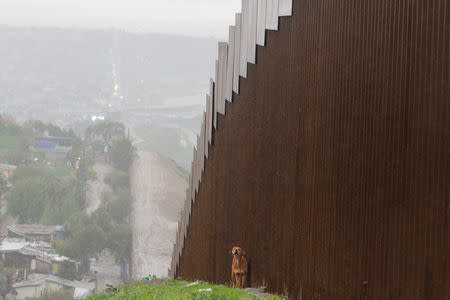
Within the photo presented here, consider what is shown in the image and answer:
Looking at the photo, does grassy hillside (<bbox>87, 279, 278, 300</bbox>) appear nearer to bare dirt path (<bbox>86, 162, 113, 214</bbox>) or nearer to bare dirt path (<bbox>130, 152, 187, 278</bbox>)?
bare dirt path (<bbox>130, 152, 187, 278</bbox>)

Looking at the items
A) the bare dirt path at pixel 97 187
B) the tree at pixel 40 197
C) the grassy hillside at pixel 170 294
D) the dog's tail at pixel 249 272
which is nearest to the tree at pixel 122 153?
the bare dirt path at pixel 97 187

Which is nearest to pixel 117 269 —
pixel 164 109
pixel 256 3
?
pixel 164 109

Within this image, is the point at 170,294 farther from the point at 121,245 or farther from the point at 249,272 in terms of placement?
the point at 121,245

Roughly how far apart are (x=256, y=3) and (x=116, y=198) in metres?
39.1

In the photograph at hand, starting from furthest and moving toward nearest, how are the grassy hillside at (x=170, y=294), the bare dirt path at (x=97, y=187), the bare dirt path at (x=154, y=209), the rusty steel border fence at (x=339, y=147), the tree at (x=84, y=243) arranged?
the bare dirt path at (x=97, y=187)
the bare dirt path at (x=154, y=209)
the tree at (x=84, y=243)
the grassy hillside at (x=170, y=294)
the rusty steel border fence at (x=339, y=147)

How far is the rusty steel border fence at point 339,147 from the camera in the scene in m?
4.16

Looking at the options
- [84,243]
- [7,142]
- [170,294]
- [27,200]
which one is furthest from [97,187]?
[170,294]

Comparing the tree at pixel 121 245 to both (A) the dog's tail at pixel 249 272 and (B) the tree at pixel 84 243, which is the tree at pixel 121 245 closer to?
(B) the tree at pixel 84 243

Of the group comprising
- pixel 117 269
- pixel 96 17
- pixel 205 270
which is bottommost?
pixel 117 269

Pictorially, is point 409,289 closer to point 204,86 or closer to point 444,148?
point 444,148

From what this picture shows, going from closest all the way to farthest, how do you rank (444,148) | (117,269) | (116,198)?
(444,148) → (117,269) → (116,198)

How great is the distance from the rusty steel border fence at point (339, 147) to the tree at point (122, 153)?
39.4m

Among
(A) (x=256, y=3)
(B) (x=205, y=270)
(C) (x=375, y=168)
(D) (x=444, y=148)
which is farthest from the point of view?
(B) (x=205, y=270)

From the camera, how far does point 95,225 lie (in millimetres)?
40188
